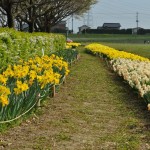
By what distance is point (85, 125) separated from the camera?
6.42 m

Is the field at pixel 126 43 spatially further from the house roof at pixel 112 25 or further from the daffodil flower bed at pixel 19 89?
the house roof at pixel 112 25

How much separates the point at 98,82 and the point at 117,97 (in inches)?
113

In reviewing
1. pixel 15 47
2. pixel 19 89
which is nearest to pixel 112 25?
pixel 15 47

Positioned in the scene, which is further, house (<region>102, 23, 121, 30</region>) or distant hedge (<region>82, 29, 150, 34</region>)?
house (<region>102, 23, 121, 30</region>)

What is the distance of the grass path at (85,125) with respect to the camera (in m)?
5.35

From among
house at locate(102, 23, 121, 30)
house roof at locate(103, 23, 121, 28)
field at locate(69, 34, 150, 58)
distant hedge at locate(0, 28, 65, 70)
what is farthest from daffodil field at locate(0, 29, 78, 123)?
house roof at locate(103, 23, 121, 28)

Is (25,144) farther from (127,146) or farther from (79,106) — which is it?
(79,106)

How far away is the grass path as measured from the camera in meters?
5.35

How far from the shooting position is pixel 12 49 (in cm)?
969

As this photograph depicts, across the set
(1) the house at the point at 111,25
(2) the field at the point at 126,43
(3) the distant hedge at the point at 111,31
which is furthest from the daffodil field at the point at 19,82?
(1) the house at the point at 111,25

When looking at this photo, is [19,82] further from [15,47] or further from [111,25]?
[111,25]

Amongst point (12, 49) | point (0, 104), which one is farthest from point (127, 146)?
point (12, 49)

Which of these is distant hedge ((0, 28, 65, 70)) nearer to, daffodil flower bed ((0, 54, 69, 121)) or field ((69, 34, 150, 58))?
daffodil flower bed ((0, 54, 69, 121))

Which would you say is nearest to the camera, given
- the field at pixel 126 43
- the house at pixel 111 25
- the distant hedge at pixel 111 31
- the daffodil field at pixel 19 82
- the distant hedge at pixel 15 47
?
the daffodil field at pixel 19 82
